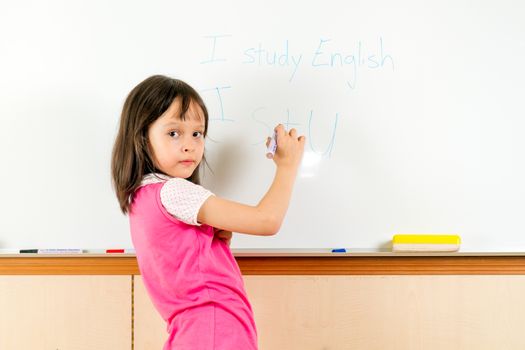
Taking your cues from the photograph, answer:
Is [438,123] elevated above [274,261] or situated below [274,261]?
above

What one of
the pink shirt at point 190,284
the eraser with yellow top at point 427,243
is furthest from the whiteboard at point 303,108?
the pink shirt at point 190,284

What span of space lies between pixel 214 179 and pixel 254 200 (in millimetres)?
104

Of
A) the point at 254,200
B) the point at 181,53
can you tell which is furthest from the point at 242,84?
the point at 254,200

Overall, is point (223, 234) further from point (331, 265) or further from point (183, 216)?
point (331, 265)

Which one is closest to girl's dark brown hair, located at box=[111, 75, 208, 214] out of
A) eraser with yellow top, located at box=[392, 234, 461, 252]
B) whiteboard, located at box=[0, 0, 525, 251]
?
whiteboard, located at box=[0, 0, 525, 251]

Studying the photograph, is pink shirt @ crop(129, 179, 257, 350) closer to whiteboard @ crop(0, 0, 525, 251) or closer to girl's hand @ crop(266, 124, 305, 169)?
girl's hand @ crop(266, 124, 305, 169)

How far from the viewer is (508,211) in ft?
4.40

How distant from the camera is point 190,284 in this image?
1.03 metres

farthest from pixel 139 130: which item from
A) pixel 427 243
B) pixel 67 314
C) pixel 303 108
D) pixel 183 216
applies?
pixel 427 243

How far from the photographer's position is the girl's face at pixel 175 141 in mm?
1095

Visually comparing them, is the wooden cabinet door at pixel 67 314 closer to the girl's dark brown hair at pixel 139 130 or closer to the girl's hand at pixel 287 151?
the girl's dark brown hair at pixel 139 130

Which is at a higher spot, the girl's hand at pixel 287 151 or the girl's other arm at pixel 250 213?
the girl's hand at pixel 287 151

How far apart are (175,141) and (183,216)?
15 cm

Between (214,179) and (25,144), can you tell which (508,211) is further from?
(25,144)
